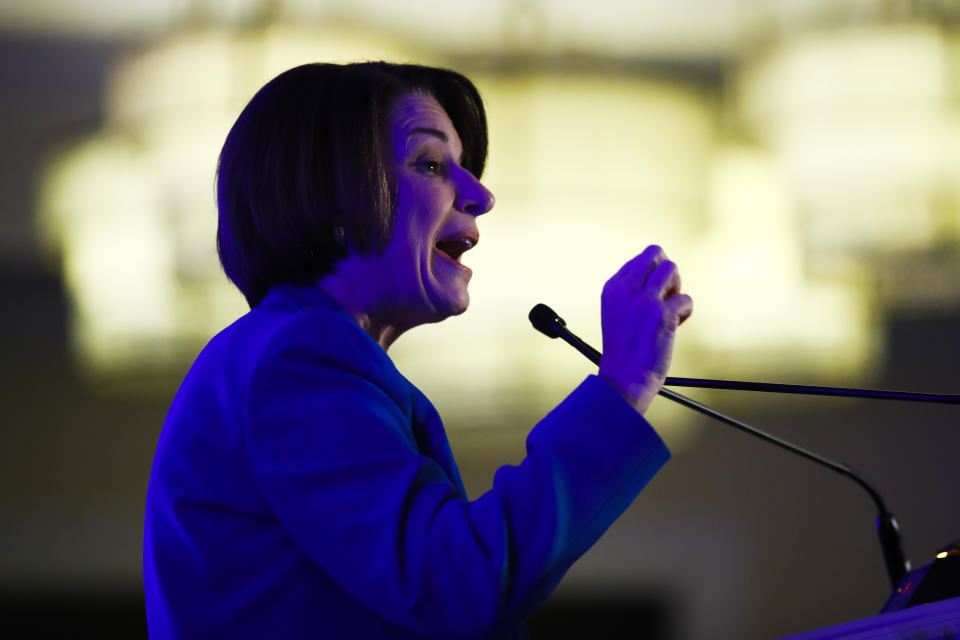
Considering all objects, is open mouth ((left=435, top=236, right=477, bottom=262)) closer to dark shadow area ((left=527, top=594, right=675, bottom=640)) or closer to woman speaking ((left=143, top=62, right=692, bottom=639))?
woman speaking ((left=143, top=62, right=692, bottom=639))

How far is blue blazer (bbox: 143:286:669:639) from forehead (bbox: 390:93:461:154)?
0.69 ft

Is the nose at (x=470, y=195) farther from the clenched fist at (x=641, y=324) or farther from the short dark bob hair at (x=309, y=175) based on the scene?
the clenched fist at (x=641, y=324)

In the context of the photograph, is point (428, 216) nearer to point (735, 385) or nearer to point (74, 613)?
point (735, 385)

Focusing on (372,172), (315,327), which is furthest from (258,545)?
(372,172)

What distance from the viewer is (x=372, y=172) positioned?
0.93 m

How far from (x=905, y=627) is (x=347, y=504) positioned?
0.36 metres

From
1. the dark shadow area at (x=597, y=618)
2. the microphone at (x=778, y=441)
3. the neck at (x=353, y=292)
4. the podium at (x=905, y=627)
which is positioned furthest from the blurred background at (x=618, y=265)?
the podium at (x=905, y=627)

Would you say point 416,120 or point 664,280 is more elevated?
point 416,120

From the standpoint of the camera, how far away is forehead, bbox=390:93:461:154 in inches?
38.2

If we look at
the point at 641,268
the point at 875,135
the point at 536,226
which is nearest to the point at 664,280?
the point at 641,268

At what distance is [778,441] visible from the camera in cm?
103

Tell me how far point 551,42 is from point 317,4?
0.70 m

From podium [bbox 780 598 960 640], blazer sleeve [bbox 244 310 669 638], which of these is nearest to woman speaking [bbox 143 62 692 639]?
blazer sleeve [bbox 244 310 669 638]

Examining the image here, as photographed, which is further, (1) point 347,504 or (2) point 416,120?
(2) point 416,120
